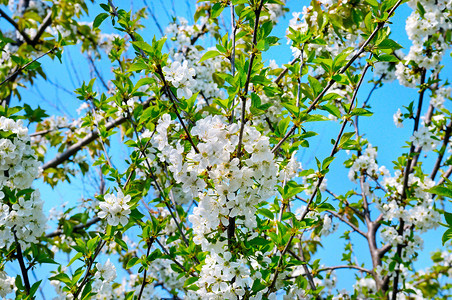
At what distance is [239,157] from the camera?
1.36 metres

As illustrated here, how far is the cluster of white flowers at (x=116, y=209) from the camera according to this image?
1.60m

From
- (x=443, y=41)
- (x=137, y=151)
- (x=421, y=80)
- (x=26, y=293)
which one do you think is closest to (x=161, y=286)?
(x=26, y=293)

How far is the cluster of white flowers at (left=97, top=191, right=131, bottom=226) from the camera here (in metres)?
1.60

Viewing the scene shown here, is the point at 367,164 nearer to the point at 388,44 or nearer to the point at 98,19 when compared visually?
the point at 388,44

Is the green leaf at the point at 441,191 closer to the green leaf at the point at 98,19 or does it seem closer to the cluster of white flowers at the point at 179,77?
the cluster of white flowers at the point at 179,77

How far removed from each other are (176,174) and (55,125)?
12.9ft

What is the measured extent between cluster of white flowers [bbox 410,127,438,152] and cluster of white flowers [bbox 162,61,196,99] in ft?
9.26

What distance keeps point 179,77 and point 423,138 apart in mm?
2969

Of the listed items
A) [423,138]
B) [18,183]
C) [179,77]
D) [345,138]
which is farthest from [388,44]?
[423,138]

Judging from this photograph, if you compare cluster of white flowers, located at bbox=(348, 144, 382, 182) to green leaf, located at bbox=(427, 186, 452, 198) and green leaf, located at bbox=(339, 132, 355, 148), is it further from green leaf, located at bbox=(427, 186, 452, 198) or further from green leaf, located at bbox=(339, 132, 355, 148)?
green leaf, located at bbox=(427, 186, 452, 198)

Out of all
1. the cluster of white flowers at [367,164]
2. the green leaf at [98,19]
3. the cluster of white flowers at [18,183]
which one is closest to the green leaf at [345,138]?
the green leaf at [98,19]

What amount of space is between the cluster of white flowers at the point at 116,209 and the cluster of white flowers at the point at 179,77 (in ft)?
1.69

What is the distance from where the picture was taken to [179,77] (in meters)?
1.49

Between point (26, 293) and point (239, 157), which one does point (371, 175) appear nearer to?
point (239, 157)
